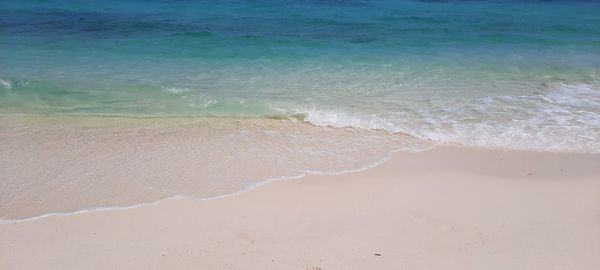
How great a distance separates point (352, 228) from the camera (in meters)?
4.44

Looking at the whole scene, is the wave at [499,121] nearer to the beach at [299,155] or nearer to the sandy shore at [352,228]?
the beach at [299,155]

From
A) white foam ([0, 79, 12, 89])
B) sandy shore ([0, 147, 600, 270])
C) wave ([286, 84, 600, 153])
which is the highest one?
wave ([286, 84, 600, 153])

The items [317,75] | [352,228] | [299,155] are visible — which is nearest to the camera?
[352,228]

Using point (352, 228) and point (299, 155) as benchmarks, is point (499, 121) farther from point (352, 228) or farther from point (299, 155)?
point (352, 228)

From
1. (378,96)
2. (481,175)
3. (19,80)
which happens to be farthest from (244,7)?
(481,175)

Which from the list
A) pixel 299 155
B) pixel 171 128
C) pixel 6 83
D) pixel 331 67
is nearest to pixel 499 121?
pixel 299 155

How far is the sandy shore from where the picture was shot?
13.2 ft

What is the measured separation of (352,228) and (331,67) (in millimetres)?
6698

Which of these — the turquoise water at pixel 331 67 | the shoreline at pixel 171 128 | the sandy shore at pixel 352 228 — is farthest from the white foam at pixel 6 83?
the sandy shore at pixel 352 228

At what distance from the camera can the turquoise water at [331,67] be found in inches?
293

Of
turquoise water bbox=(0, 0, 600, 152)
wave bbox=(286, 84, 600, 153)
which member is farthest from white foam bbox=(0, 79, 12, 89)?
wave bbox=(286, 84, 600, 153)

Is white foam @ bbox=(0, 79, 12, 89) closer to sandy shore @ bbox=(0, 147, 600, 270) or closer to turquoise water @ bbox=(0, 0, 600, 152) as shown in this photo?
turquoise water @ bbox=(0, 0, 600, 152)

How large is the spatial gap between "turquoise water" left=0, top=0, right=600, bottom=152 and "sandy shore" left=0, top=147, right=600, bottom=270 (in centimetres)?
144

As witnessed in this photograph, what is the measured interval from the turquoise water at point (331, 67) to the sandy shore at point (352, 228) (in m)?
1.44
